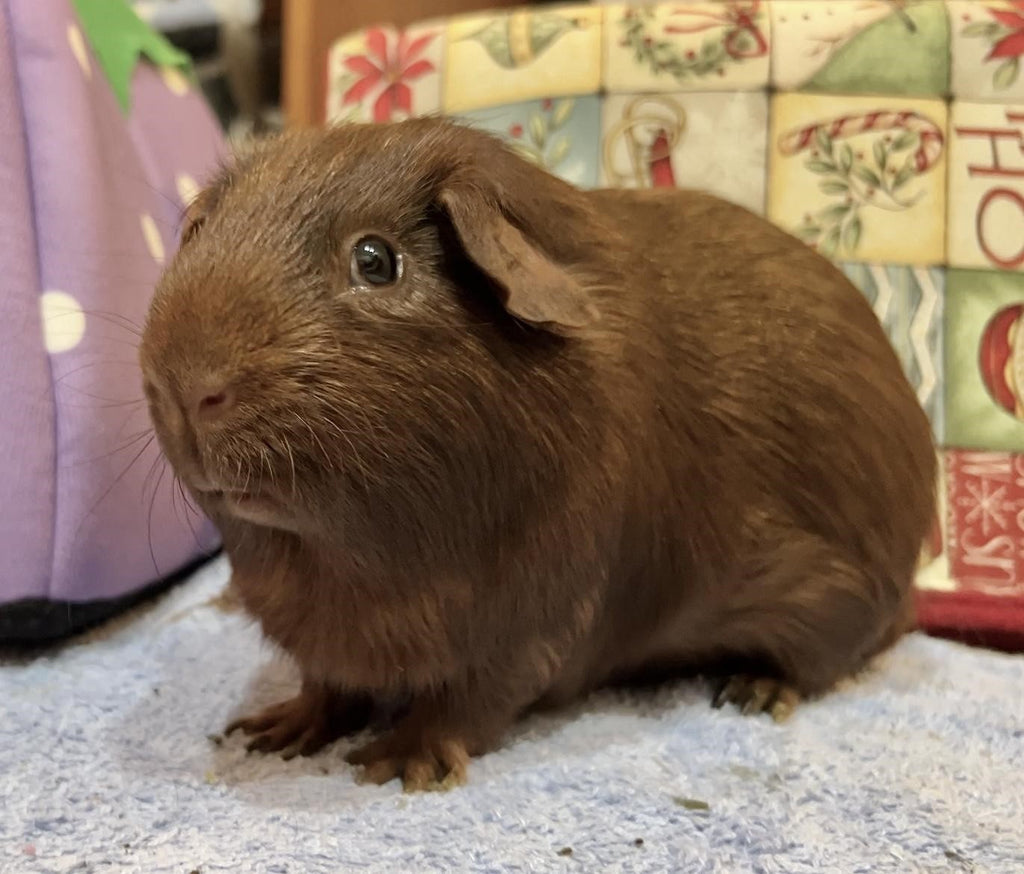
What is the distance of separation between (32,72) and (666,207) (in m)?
0.88

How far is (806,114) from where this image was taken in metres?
1.76

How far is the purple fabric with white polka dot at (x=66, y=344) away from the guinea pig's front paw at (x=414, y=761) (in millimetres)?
384

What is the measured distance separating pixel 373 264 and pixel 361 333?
0.23 feet

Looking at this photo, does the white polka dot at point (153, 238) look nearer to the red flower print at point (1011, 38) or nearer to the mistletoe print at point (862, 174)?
the mistletoe print at point (862, 174)

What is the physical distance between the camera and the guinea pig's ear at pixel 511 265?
2.82 feet

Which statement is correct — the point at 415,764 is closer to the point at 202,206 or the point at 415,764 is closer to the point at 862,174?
the point at 202,206

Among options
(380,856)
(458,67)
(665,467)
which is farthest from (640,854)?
(458,67)

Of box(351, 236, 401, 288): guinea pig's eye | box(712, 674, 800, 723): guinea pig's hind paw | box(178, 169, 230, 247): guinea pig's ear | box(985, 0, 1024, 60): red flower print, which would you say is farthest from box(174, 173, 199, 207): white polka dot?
box(985, 0, 1024, 60): red flower print

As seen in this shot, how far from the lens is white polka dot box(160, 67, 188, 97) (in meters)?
1.82

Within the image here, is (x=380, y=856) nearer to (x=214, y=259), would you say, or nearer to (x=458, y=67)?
(x=214, y=259)

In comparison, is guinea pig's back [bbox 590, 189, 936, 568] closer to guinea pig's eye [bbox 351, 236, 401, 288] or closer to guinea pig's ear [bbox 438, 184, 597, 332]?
guinea pig's ear [bbox 438, 184, 597, 332]

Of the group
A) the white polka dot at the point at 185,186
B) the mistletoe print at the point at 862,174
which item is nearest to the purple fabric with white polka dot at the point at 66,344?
the white polka dot at the point at 185,186

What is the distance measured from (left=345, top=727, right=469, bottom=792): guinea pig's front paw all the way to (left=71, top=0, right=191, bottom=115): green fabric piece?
1.14 metres

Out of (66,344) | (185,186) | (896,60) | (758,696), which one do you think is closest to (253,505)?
(66,344)
